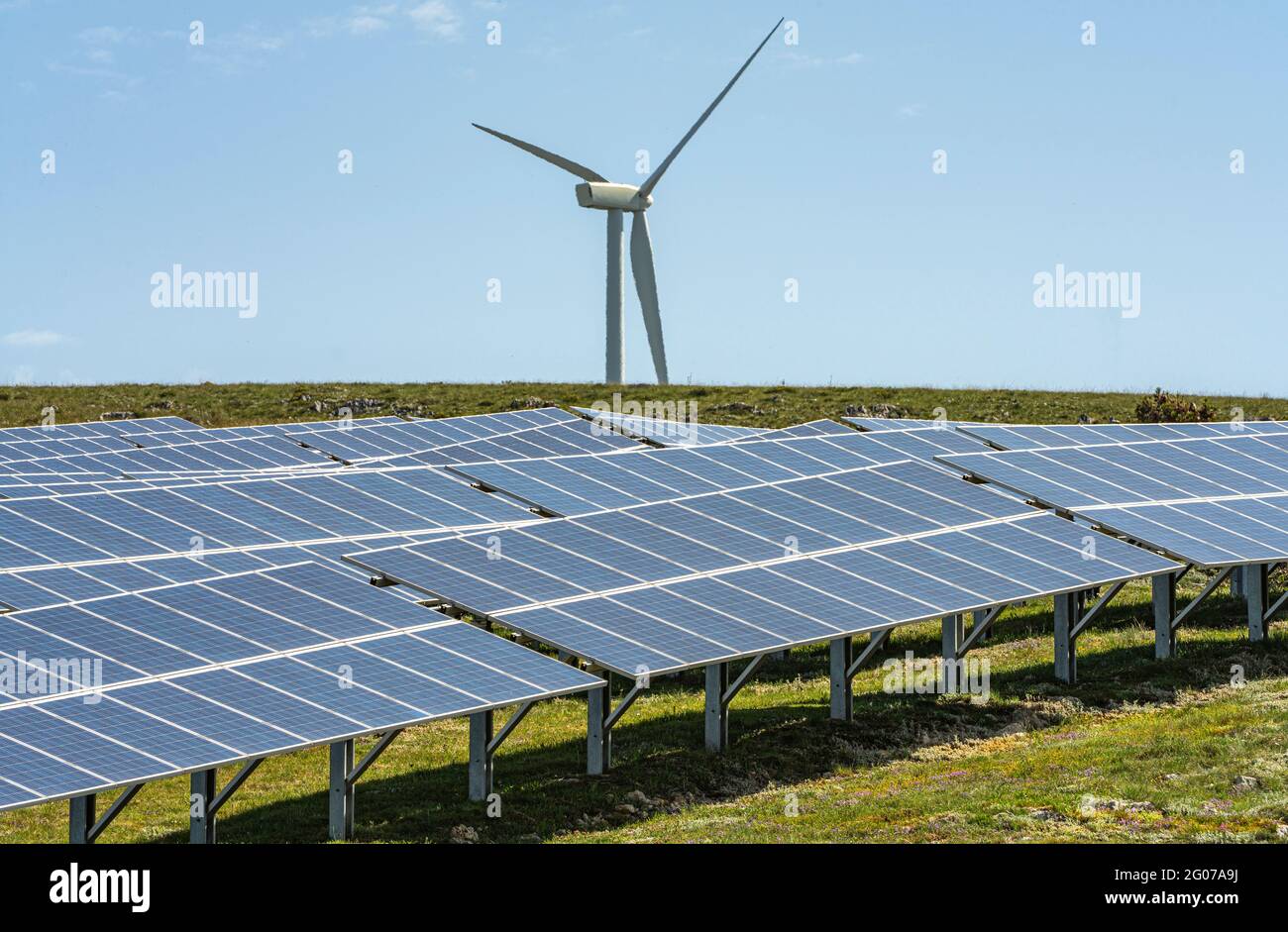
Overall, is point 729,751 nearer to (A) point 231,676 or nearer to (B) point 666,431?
(A) point 231,676

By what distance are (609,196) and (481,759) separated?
67.5 metres

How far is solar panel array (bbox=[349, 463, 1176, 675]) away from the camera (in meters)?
31.4

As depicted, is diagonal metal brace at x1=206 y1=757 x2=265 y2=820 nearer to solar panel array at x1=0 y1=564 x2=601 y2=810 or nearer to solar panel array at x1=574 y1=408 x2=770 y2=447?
solar panel array at x1=0 y1=564 x2=601 y2=810

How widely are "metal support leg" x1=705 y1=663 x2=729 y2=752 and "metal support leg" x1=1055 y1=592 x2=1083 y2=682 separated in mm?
9802

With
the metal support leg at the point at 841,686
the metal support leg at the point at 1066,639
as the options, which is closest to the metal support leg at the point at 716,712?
the metal support leg at the point at 841,686

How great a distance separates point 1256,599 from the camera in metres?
42.2

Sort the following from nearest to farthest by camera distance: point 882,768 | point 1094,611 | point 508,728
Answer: point 508,728 → point 882,768 → point 1094,611

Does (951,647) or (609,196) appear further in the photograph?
(609,196)

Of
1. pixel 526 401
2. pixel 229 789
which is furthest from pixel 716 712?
pixel 526 401

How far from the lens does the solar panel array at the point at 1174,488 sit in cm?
4078

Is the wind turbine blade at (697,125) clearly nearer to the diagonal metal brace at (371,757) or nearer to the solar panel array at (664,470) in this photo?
the solar panel array at (664,470)

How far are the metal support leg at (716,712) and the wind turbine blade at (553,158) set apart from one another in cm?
5974
